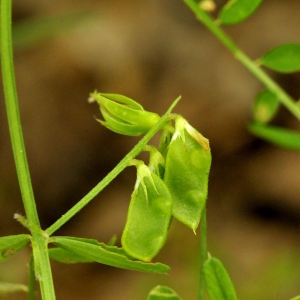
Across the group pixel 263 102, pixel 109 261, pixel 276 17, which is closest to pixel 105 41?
pixel 276 17

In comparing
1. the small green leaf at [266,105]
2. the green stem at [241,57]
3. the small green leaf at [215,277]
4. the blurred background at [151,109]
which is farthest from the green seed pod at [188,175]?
the blurred background at [151,109]

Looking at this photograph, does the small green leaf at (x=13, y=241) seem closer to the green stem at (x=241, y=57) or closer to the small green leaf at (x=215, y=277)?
the small green leaf at (x=215, y=277)

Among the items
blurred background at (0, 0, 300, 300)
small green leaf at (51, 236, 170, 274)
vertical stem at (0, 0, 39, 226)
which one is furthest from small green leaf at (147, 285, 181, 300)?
blurred background at (0, 0, 300, 300)

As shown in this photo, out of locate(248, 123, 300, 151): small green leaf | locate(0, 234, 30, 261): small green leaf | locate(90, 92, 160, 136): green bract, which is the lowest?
locate(0, 234, 30, 261): small green leaf

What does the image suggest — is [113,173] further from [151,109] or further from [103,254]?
[151,109]

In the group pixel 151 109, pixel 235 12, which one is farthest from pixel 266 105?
pixel 151 109

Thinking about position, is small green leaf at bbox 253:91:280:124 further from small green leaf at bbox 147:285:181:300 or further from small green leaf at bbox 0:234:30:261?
small green leaf at bbox 0:234:30:261
